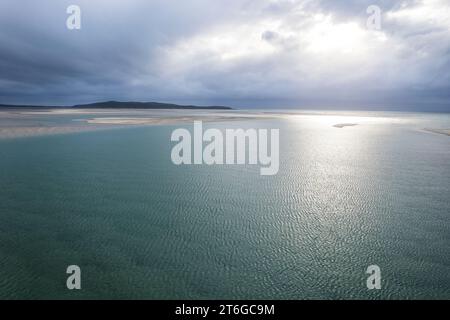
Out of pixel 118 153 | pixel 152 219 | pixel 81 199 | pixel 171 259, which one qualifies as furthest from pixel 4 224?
pixel 118 153

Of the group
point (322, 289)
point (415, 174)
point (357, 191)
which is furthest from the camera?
point (415, 174)

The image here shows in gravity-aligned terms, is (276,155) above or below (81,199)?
above

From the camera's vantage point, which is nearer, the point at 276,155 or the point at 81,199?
the point at 81,199

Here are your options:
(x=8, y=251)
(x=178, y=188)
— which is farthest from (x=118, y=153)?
(x=8, y=251)
